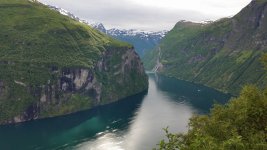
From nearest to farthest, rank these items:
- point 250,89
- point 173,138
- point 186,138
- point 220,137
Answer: point 173,138, point 220,137, point 250,89, point 186,138

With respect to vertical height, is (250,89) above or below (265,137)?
above

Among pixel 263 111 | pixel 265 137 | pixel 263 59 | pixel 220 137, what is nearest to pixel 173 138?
pixel 220 137

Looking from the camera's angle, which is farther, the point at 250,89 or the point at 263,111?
the point at 250,89

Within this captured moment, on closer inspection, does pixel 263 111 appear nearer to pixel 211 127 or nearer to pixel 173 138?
pixel 211 127

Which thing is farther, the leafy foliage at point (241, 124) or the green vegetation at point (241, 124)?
the leafy foliage at point (241, 124)

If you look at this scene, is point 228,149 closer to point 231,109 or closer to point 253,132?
point 253,132

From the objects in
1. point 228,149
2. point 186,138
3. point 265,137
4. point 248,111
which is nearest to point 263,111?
point 248,111

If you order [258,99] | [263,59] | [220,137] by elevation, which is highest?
[263,59]

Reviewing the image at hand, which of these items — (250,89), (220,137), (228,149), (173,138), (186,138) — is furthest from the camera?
(186,138)

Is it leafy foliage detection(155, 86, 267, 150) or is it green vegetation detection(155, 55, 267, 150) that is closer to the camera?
green vegetation detection(155, 55, 267, 150)
